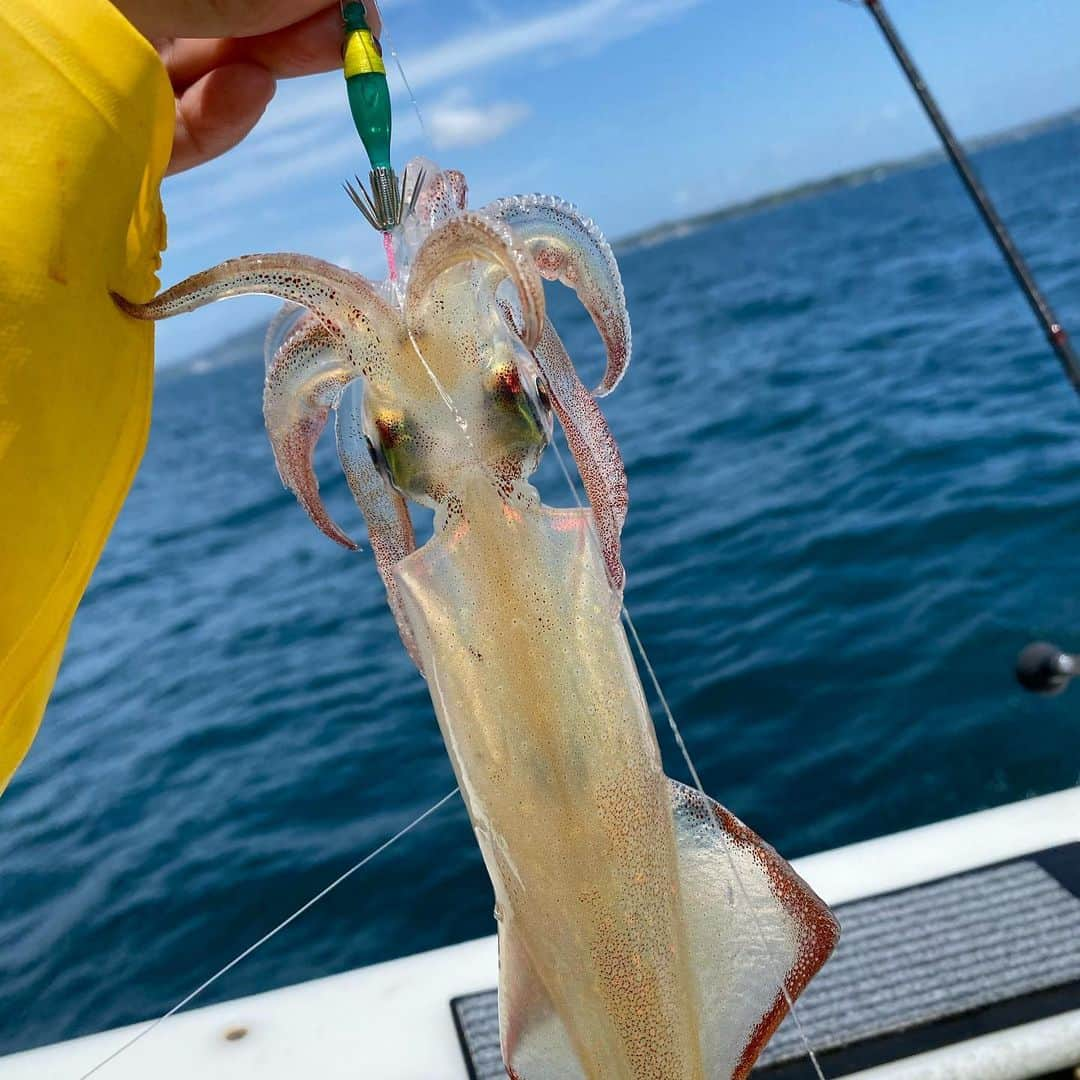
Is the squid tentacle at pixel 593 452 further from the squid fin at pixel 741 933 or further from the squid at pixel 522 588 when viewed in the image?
the squid fin at pixel 741 933

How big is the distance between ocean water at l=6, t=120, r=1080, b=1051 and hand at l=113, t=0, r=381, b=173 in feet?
13.4

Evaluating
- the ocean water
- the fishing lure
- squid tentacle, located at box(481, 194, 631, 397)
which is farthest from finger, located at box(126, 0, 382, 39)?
the ocean water

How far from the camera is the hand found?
149 centimetres

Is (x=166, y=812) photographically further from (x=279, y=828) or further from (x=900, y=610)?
(x=900, y=610)

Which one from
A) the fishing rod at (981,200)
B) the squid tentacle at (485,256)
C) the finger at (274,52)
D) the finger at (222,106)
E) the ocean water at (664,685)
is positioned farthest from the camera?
the ocean water at (664,685)

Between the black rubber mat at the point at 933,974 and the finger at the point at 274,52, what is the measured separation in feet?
8.00

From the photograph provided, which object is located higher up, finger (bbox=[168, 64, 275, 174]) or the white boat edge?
finger (bbox=[168, 64, 275, 174])

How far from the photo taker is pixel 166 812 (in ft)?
24.2

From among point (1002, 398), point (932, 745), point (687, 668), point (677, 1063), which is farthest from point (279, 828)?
point (1002, 398)

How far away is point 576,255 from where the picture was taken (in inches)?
50.5

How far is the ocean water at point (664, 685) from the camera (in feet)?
18.3

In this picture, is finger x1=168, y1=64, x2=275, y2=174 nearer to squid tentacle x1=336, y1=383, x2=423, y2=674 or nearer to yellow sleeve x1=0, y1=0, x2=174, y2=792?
yellow sleeve x1=0, y1=0, x2=174, y2=792

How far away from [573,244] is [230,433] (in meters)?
40.4

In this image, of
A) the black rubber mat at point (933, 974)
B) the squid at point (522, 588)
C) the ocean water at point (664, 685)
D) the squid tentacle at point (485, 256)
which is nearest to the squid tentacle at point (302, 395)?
→ the squid at point (522, 588)
